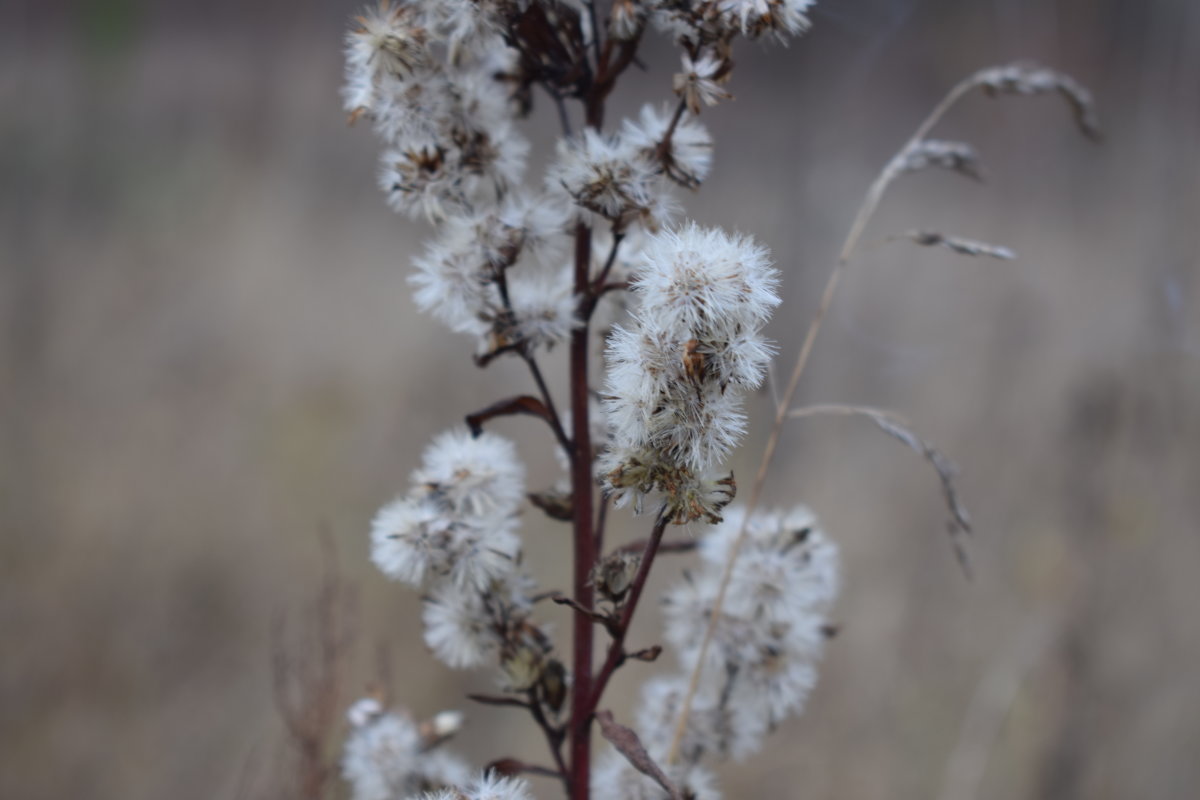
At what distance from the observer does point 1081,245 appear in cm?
176

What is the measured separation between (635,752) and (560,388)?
4.48ft

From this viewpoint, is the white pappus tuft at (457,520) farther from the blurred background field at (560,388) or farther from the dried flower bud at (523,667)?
the blurred background field at (560,388)

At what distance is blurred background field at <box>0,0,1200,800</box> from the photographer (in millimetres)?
1601

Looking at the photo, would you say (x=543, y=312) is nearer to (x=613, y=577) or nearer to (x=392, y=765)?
(x=613, y=577)

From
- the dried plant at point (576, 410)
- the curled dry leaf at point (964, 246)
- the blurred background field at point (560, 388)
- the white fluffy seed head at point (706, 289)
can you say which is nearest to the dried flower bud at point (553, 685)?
the dried plant at point (576, 410)

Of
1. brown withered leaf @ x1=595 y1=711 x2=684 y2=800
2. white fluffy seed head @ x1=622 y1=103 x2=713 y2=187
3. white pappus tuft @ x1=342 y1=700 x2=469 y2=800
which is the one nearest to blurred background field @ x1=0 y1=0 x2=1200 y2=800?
white pappus tuft @ x1=342 y1=700 x2=469 y2=800

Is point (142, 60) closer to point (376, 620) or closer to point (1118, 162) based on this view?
point (376, 620)

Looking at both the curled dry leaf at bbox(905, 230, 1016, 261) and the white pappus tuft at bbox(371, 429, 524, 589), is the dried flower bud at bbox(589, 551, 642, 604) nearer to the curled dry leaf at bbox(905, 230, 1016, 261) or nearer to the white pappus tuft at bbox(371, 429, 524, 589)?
the white pappus tuft at bbox(371, 429, 524, 589)

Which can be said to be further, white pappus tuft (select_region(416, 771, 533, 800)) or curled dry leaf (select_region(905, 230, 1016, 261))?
curled dry leaf (select_region(905, 230, 1016, 261))

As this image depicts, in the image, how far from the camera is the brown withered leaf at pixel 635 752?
0.36 metres

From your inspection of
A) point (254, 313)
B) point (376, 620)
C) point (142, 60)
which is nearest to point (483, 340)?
point (376, 620)

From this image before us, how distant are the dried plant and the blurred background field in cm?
123

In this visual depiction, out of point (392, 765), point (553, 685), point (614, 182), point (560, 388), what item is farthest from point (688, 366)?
point (560, 388)

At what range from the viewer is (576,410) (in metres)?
0.49
